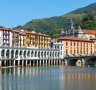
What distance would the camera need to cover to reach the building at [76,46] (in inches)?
7092

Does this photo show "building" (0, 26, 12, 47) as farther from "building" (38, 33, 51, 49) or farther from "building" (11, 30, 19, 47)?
"building" (38, 33, 51, 49)

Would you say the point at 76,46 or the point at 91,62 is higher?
the point at 76,46

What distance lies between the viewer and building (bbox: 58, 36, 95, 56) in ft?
591

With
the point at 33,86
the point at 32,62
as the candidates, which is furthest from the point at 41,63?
the point at 33,86

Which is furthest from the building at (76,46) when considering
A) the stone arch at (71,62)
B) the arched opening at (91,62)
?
the arched opening at (91,62)

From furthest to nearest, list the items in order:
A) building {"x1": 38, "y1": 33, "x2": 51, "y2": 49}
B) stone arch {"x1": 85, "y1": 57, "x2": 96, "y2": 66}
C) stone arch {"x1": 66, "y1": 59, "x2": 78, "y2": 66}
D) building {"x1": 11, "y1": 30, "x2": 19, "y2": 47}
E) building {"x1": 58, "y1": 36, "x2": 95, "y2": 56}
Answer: building {"x1": 38, "y1": 33, "x2": 51, "y2": 49}
building {"x1": 58, "y1": 36, "x2": 95, "y2": 56}
stone arch {"x1": 85, "y1": 57, "x2": 96, "y2": 66}
stone arch {"x1": 66, "y1": 59, "x2": 78, "y2": 66}
building {"x1": 11, "y1": 30, "x2": 19, "y2": 47}

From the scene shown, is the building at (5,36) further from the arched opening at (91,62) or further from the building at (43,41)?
the arched opening at (91,62)

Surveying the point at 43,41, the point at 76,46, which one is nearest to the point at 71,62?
the point at 76,46

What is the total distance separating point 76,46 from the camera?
186 meters

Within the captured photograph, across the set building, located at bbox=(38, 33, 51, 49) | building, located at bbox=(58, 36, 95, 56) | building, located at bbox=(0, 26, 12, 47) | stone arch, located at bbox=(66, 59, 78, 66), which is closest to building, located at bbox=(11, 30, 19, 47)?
building, located at bbox=(0, 26, 12, 47)

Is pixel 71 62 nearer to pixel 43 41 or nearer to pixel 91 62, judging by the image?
pixel 91 62

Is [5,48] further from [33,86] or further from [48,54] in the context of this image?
[33,86]

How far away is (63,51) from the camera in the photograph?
578ft

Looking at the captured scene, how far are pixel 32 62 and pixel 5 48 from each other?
2107 cm
